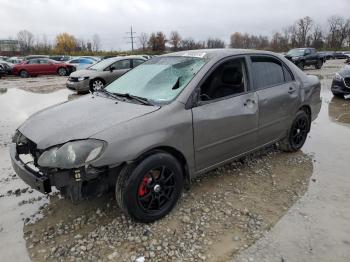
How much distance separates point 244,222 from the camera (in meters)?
3.28

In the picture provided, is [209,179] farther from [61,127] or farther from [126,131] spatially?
[61,127]

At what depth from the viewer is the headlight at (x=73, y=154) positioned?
2.72 metres

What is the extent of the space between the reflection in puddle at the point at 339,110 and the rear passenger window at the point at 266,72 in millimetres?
3345

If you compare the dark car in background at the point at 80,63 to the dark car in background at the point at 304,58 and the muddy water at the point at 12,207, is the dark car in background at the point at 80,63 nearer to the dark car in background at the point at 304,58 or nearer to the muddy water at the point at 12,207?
the dark car in background at the point at 304,58

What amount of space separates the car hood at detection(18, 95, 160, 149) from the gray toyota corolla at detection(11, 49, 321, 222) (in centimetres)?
1

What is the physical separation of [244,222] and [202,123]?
109 cm

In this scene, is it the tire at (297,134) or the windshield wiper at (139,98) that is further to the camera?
the tire at (297,134)

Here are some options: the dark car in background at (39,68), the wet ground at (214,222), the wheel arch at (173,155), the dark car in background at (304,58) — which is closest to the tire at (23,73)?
the dark car in background at (39,68)

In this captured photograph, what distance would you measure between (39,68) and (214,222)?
22570 millimetres

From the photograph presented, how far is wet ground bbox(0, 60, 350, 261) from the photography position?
285 cm

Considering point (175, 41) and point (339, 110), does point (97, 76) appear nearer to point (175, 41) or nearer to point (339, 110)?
point (339, 110)

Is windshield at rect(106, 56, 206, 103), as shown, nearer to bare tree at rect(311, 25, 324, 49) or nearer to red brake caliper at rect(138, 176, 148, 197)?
red brake caliper at rect(138, 176, 148, 197)

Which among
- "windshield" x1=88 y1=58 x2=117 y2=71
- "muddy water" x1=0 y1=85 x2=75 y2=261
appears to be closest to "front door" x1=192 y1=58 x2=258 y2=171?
"muddy water" x1=0 y1=85 x2=75 y2=261

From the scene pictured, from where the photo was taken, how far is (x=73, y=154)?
274 cm
